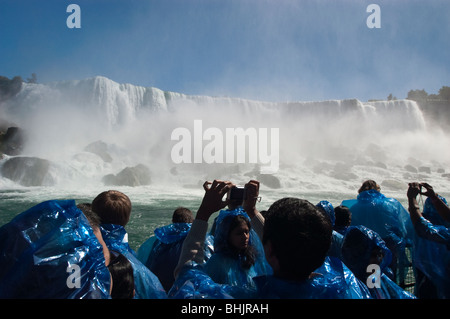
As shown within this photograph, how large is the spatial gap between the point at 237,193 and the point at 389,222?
1.70m

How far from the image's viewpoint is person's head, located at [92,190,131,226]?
5.89 feet

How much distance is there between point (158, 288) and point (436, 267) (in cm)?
178

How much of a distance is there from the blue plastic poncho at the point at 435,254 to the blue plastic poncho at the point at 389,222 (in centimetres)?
42

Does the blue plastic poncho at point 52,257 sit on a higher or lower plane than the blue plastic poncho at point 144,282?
higher

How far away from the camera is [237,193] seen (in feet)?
5.09

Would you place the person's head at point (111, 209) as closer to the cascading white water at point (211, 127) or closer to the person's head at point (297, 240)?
the person's head at point (297, 240)

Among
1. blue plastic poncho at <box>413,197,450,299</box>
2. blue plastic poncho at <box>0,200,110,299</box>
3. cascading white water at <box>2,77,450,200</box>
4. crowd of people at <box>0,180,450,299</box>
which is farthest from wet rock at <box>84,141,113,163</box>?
blue plastic poncho at <box>0,200,110,299</box>

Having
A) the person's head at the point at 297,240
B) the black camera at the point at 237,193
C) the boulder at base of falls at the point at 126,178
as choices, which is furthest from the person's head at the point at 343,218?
the boulder at base of falls at the point at 126,178

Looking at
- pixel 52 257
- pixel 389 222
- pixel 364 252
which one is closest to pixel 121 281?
pixel 52 257

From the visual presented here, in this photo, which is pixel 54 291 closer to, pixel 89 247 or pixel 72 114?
pixel 89 247

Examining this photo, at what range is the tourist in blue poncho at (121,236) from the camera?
4.56 ft

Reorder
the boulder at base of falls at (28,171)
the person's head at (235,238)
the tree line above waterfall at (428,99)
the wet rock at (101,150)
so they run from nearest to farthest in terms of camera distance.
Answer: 1. the person's head at (235,238)
2. the boulder at base of falls at (28,171)
3. the wet rock at (101,150)
4. the tree line above waterfall at (428,99)

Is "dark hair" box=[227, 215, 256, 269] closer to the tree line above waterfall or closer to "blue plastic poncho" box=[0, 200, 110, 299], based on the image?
"blue plastic poncho" box=[0, 200, 110, 299]
